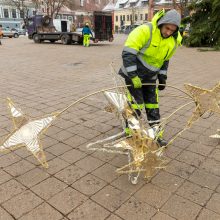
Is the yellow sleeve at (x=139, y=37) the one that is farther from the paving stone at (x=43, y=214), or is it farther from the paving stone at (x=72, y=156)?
the paving stone at (x=43, y=214)

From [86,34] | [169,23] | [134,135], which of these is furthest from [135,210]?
[86,34]

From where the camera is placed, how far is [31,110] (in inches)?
208

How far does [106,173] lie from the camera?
10.3 feet

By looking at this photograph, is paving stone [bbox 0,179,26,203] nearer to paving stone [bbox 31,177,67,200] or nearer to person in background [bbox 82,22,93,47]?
paving stone [bbox 31,177,67,200]

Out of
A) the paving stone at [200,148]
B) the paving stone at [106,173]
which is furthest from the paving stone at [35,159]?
the paving stone at [200,148]

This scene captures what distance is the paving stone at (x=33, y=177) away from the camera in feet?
9.67

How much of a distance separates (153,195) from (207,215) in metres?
0.54

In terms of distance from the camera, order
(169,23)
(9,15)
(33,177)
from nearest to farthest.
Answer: (169,23) < (33,177) < (9,15)

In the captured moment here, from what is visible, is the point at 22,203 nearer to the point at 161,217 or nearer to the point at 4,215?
the point at 4,215

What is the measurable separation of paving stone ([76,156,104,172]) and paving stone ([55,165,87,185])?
7cm

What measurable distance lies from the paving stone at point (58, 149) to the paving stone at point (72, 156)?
0.08 metres

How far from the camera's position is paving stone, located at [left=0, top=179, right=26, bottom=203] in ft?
8.94

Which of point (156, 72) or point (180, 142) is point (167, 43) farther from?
point (180, 142)

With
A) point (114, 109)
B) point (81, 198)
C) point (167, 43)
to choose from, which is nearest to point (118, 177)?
point (81, 198)
